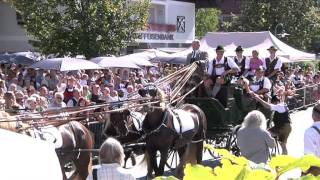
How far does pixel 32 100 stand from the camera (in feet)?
29.2

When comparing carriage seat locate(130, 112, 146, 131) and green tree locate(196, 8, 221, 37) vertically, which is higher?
green tree locate(196, 8, 221, 37)

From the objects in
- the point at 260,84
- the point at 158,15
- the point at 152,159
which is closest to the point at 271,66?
the point at 260,84

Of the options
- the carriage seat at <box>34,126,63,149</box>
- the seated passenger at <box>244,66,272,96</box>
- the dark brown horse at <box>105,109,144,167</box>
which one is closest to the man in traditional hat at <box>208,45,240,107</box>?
the seated passenger at <box>244,66,272,96</box>

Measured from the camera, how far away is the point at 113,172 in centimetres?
498

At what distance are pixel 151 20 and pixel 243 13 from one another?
7511 millimetres

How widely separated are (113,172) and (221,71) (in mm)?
5827

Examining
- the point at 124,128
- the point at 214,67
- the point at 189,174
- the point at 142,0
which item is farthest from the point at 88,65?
the point at 189,174

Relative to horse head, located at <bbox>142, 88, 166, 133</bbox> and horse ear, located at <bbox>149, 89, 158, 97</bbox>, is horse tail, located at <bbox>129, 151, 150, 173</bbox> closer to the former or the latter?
horse head, located at <bbox>142, 88, 166, 133</bbox>

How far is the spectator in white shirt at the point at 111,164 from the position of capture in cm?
497

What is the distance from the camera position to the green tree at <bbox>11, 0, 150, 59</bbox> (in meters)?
20.1

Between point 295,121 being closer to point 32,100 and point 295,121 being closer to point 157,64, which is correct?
point 157,64

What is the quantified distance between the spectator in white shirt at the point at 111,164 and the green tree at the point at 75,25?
15.5m

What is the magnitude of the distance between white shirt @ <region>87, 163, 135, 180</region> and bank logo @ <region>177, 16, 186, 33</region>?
40.9m

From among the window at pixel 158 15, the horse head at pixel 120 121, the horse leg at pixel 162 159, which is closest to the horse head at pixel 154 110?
the horse head at pixel 120 121
